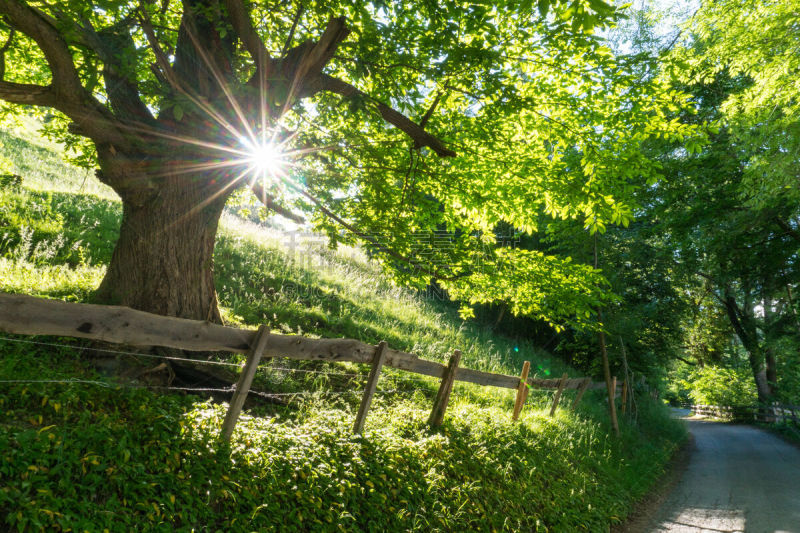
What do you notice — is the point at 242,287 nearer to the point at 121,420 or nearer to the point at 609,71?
the point at 121,420

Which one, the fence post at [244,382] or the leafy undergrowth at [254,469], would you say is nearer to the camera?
the leafy undergrowth at [254,469]

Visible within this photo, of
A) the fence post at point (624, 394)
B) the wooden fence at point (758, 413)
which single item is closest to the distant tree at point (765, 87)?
the fence post at point (624, 394)

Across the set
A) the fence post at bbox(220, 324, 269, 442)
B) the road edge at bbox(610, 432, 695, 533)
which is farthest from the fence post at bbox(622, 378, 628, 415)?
the fence post at bbox(220, 324, 269, 442)

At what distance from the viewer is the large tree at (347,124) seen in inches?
193

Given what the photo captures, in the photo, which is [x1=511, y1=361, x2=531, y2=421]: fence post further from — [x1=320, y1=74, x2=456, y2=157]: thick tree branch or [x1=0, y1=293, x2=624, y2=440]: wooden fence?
[x1=320, y1=74, x2=456, y2=157]: thick tree branch

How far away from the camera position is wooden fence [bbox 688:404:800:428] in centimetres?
1733

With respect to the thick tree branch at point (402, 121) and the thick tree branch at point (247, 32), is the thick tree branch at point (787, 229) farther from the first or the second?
the thick tree branch at point (247, 32)

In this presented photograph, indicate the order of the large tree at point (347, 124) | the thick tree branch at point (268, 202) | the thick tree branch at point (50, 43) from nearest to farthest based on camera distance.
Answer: the thick tree branch at point (50, 43) < the large tree at point (347, 124) < the thick tree branch at point (268, 202)

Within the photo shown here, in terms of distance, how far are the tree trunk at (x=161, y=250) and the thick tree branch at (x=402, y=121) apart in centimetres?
214

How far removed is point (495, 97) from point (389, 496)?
5.06 meters

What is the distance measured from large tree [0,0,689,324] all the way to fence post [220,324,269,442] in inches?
83.5

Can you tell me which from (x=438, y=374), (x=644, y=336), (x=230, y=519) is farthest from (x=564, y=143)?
(x=644, y=336)

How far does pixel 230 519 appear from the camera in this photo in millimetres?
3330

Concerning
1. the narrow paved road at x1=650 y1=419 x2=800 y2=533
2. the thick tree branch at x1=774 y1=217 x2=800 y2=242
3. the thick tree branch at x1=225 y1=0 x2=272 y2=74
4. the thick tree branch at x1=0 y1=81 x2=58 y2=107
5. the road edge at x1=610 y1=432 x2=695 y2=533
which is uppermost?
the thick tree branch at x1=774 y1=217 x2=800 y2=242
